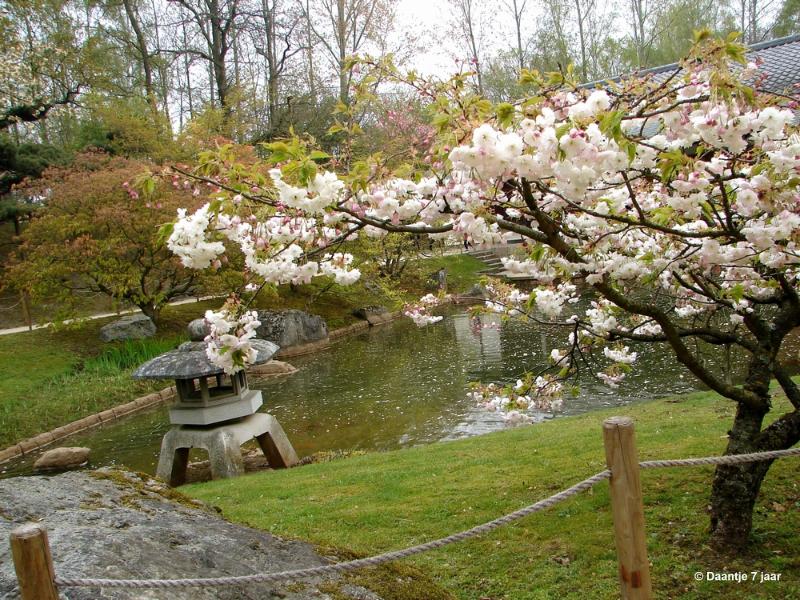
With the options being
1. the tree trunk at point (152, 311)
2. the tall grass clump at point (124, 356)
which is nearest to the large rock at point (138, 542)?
the tall grass clump at point (124, 356)

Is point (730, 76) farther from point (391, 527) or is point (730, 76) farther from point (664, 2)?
point (664, 2)

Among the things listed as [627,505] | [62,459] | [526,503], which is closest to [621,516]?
[627,505]

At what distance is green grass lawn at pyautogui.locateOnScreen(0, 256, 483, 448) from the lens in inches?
408

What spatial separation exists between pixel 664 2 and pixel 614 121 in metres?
31.9

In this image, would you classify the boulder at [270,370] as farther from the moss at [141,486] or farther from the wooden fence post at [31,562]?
the wooden fence post at [31,562]

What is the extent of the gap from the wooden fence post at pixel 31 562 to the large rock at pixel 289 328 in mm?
13756

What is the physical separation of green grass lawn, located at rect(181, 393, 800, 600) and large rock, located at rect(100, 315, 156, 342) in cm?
881

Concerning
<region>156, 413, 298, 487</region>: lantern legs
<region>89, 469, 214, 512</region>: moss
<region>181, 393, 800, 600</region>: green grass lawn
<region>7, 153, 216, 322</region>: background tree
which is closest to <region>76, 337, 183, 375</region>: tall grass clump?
<region>7, 153, 216, 322</region>: background tree

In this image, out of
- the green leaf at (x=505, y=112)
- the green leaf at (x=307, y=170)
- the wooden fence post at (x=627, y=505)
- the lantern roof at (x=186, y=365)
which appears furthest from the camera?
the lantern roof at (x=186, y=365)

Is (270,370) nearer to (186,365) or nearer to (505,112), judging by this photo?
(186,365)

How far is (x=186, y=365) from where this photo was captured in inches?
283

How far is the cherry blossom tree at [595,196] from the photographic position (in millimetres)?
2145

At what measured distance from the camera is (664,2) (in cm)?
2873

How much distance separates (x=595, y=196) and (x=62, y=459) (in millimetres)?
8011
